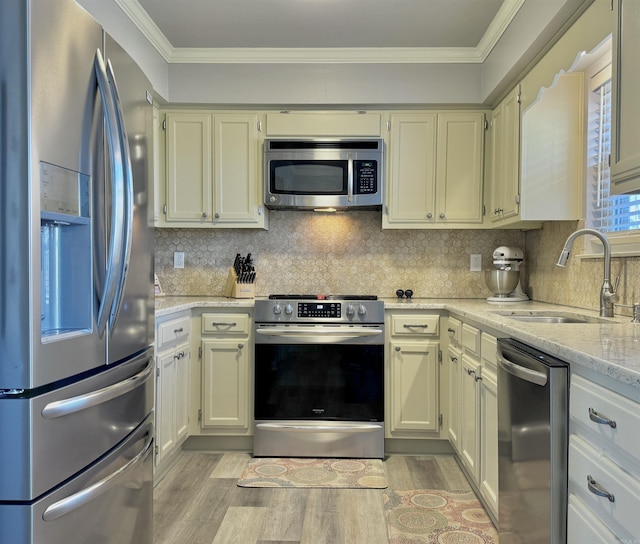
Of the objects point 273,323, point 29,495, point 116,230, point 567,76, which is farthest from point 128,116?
point 567,76

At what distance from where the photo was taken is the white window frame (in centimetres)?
217

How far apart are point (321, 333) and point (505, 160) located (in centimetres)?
151

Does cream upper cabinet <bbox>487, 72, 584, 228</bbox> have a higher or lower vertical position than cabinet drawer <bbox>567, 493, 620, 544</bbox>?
higher

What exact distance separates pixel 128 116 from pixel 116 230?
0.39 metres

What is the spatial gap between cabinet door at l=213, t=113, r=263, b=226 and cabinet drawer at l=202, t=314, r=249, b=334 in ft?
2.16

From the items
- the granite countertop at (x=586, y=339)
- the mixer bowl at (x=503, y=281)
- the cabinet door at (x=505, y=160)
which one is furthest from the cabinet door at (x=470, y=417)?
the cabinet door at (x=505, y=160)

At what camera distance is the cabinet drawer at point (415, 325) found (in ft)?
10.2

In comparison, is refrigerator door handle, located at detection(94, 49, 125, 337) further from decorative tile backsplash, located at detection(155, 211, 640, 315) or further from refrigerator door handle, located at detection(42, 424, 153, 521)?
decorative tile backsplash, located at detection(155, 211, 640, 315)

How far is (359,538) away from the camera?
7.07 ft

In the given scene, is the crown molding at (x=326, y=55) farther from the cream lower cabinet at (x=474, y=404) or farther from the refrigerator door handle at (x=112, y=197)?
the refrigerator door handle at (x=112, y=197)

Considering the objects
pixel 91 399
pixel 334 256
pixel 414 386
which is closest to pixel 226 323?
pixel 334 256

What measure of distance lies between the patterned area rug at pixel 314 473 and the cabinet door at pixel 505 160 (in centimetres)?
167

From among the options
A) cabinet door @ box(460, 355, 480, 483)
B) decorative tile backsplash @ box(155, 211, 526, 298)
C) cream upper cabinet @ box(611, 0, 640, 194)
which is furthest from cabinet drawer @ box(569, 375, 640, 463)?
decorative tile backsplash @ box(155, 211, 526, 298)

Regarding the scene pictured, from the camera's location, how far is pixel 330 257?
3.67 m
